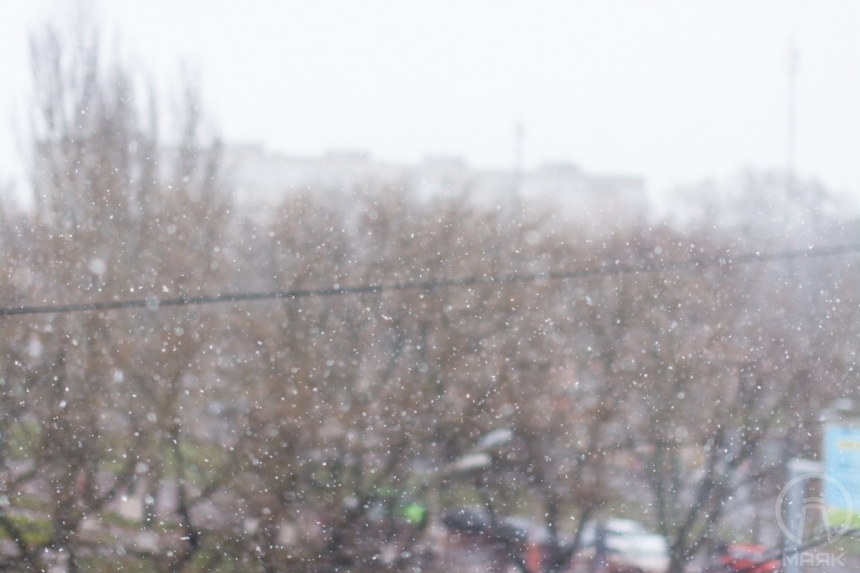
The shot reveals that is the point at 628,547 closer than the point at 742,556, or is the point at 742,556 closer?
the point at 742,556

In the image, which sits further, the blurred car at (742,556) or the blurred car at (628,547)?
the blurred car at (628,547)

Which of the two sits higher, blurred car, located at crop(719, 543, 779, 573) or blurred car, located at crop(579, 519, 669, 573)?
blurred car, located at crop(719, 543, 779, 573)

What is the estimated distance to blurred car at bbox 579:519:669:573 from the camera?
2491mm

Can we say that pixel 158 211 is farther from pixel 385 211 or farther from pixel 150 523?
pixel 150 523

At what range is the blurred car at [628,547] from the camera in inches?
98.1

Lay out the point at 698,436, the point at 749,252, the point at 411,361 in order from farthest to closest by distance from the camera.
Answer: the point at 411,361 → the point at 698,436 → the point at 749,252

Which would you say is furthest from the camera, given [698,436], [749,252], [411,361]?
[411,361]

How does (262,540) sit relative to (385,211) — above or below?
below

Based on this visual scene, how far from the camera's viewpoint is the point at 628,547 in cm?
259

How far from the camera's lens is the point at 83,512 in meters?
2.76

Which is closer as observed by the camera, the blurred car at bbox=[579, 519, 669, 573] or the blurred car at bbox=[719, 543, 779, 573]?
the blurred car at bbox=[719, 543, 779, 573]

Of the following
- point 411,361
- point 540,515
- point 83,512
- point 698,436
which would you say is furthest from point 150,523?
point 698,436

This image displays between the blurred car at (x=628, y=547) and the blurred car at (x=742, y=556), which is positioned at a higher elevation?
the blurred car at (x=742, y=556)

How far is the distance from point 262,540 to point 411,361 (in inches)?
39.0
